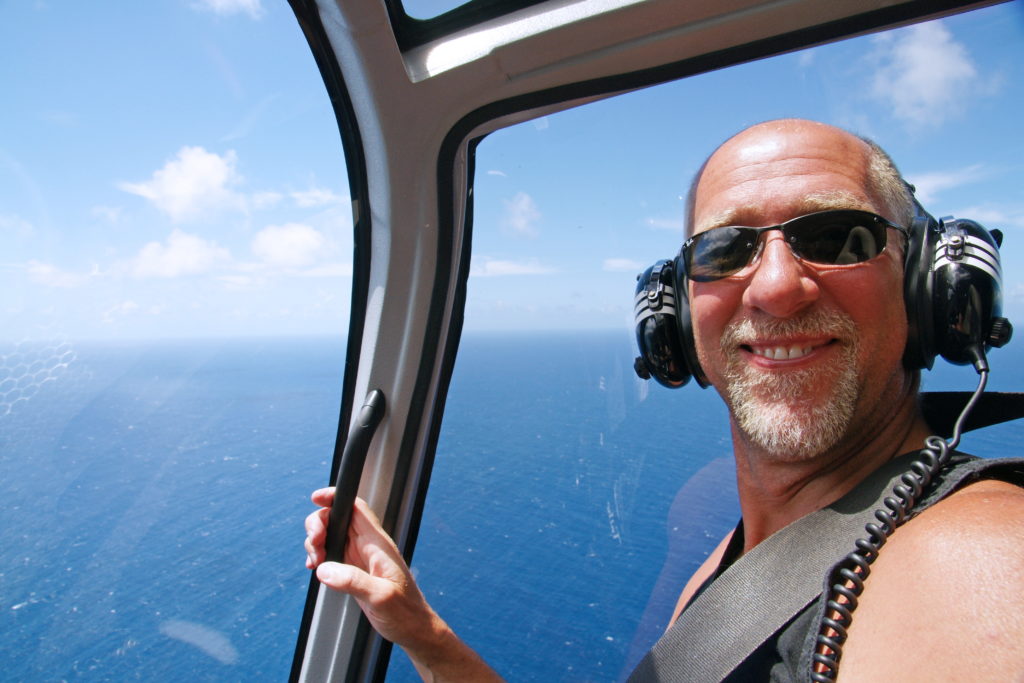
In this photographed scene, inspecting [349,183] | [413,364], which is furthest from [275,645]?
[349,183]

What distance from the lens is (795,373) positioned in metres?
1.20

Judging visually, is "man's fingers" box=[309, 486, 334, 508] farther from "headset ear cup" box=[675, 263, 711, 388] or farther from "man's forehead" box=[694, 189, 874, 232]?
"man's forehead" box=[694, 189, 874, 232]

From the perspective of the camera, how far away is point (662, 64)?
1.27 meters

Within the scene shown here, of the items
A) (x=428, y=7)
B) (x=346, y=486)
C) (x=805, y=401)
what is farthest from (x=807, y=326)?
(x=346, y=486)

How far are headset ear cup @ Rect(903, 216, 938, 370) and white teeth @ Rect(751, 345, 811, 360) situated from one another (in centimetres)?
24

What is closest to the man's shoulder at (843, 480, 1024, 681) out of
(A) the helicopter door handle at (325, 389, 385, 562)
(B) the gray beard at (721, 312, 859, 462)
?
(B) the gray beard at (721, 312, 859, 462)

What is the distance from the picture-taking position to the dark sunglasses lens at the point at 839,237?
46.9 inches

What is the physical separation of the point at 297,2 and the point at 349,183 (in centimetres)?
43

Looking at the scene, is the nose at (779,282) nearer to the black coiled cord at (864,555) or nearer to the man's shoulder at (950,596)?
the black coiled cord at (864,555)

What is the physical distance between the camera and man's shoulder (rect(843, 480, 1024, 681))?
625 mm

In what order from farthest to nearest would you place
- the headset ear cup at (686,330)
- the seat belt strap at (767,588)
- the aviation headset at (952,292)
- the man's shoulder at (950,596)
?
1. the headset ear cup at (686,330)
2. the aviation headset at (952,292)
3. the seat belt strap at (767,588)
4. the man's shoulder at (950,596)

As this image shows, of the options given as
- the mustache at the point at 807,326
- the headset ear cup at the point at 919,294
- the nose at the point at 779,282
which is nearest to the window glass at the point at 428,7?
the nose at the point at 779,282

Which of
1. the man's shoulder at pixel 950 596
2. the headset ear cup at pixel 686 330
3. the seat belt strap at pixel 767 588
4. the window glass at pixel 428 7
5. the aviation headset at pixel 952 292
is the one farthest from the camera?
the headset ear cup at pixel 686 330

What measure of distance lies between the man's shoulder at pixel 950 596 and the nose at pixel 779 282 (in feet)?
1.50
